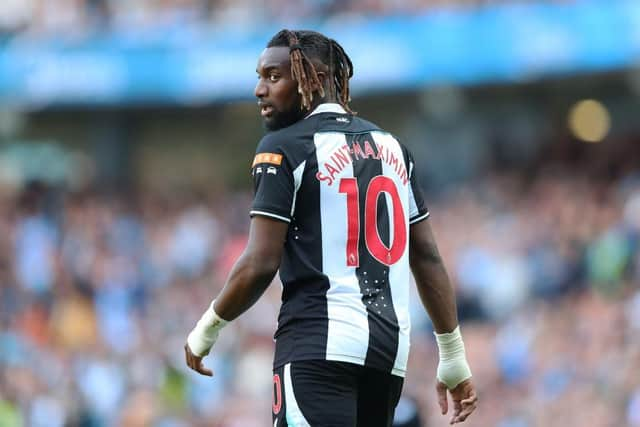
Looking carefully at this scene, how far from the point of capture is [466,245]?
1433 centimetres

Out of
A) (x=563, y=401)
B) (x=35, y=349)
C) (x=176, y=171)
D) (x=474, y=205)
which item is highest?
(x=176, y=171)

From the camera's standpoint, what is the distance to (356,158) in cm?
489

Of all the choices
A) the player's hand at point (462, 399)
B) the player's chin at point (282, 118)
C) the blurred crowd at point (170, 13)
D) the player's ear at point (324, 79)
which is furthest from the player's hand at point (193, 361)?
the blurred crowd at point (170, 13)

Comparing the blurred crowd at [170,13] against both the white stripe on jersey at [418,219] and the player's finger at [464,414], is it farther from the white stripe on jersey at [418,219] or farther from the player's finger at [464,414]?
the player's finger at [464,414]

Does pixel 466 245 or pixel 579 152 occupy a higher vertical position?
pixel 579 152

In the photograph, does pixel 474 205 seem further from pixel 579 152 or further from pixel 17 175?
pixel 17 175

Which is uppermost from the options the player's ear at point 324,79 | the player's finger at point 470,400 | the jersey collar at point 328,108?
the player's ear at point 324,79

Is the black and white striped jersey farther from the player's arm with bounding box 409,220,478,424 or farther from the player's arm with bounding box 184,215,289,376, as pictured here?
the player's arm with bounding box 409,220,478,424

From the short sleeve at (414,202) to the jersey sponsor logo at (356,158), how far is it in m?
0.07

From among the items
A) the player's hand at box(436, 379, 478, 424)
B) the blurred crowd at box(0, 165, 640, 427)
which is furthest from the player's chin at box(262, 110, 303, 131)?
the blurred crowd at box(0, 165, 640, 427)

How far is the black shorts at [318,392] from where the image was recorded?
467 cm

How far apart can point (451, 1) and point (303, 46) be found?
1196 centimetres

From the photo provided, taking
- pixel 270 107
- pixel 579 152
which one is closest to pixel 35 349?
pixel 579 152

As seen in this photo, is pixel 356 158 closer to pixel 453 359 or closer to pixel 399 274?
pixel 399 274
